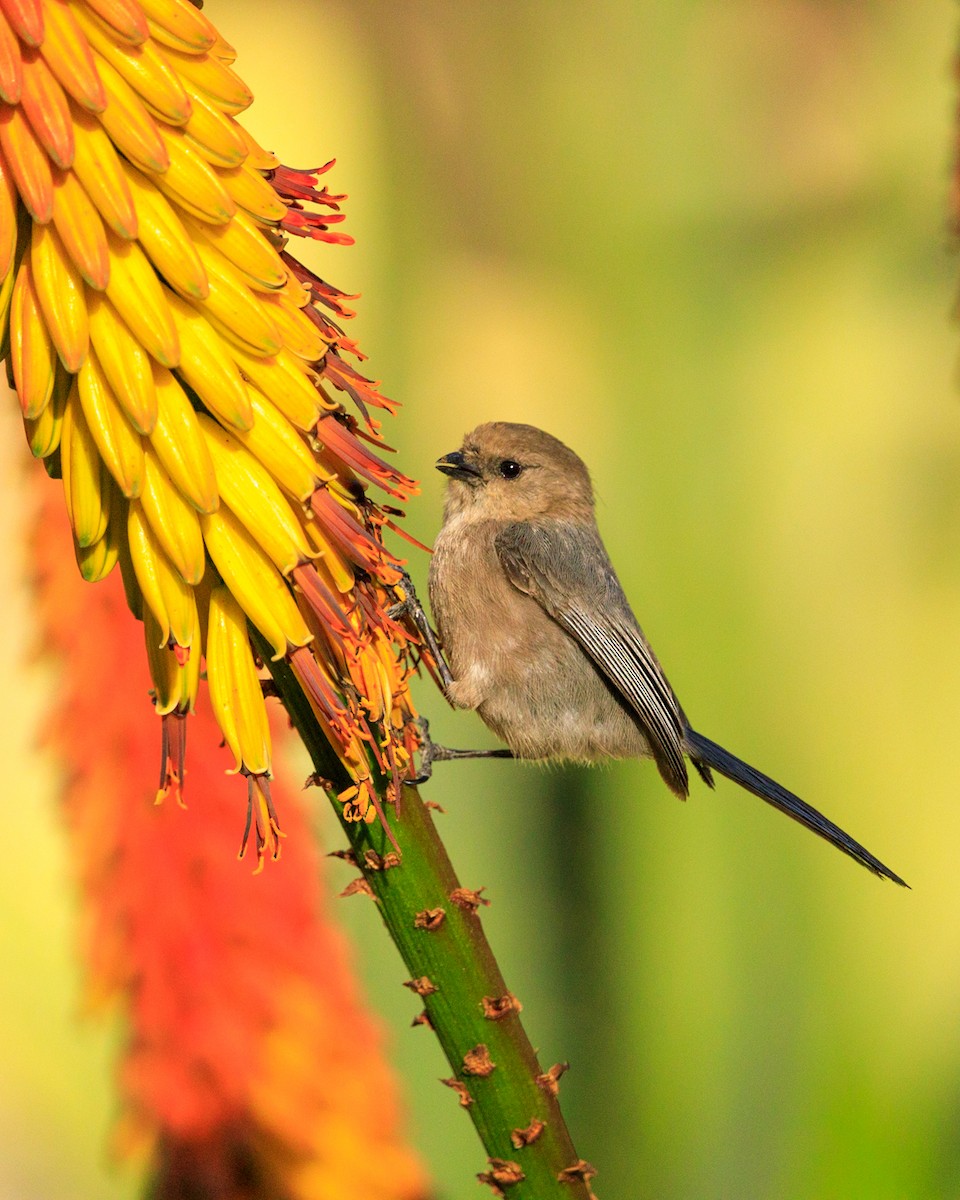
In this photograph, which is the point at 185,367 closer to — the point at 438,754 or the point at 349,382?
the point at 349,382

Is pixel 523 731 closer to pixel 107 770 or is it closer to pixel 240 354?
pixel 107 770

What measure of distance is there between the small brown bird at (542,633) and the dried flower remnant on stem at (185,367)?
1204mm

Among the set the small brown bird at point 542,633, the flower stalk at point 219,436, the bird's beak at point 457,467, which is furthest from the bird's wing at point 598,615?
the flower stalk at point 219,436

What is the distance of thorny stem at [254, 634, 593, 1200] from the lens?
1137mm

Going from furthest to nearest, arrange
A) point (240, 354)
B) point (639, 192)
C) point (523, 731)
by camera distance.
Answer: point (639, 192) → point (523, 731) → point (240, 354)

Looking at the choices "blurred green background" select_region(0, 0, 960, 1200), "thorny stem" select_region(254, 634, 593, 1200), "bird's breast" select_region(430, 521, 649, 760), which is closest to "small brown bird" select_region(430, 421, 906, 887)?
"bird's breast" select_region(430, 521, 649, 760)

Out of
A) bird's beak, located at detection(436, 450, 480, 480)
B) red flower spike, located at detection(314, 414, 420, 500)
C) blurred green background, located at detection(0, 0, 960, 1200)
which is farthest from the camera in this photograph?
bird's beak, located at detection(436, 450, 480, 480)

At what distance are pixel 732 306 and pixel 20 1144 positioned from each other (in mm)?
2001

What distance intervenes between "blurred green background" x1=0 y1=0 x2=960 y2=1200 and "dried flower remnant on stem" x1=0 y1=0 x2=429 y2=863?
1249mm

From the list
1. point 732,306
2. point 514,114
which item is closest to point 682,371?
point 732,306

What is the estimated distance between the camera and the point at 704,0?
254cm

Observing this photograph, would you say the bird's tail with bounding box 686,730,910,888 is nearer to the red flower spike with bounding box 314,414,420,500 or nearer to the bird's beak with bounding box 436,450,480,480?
the bird's beak with bounding box 436,450,480,480

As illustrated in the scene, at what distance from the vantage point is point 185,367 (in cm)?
105

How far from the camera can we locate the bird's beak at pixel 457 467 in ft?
8.04
